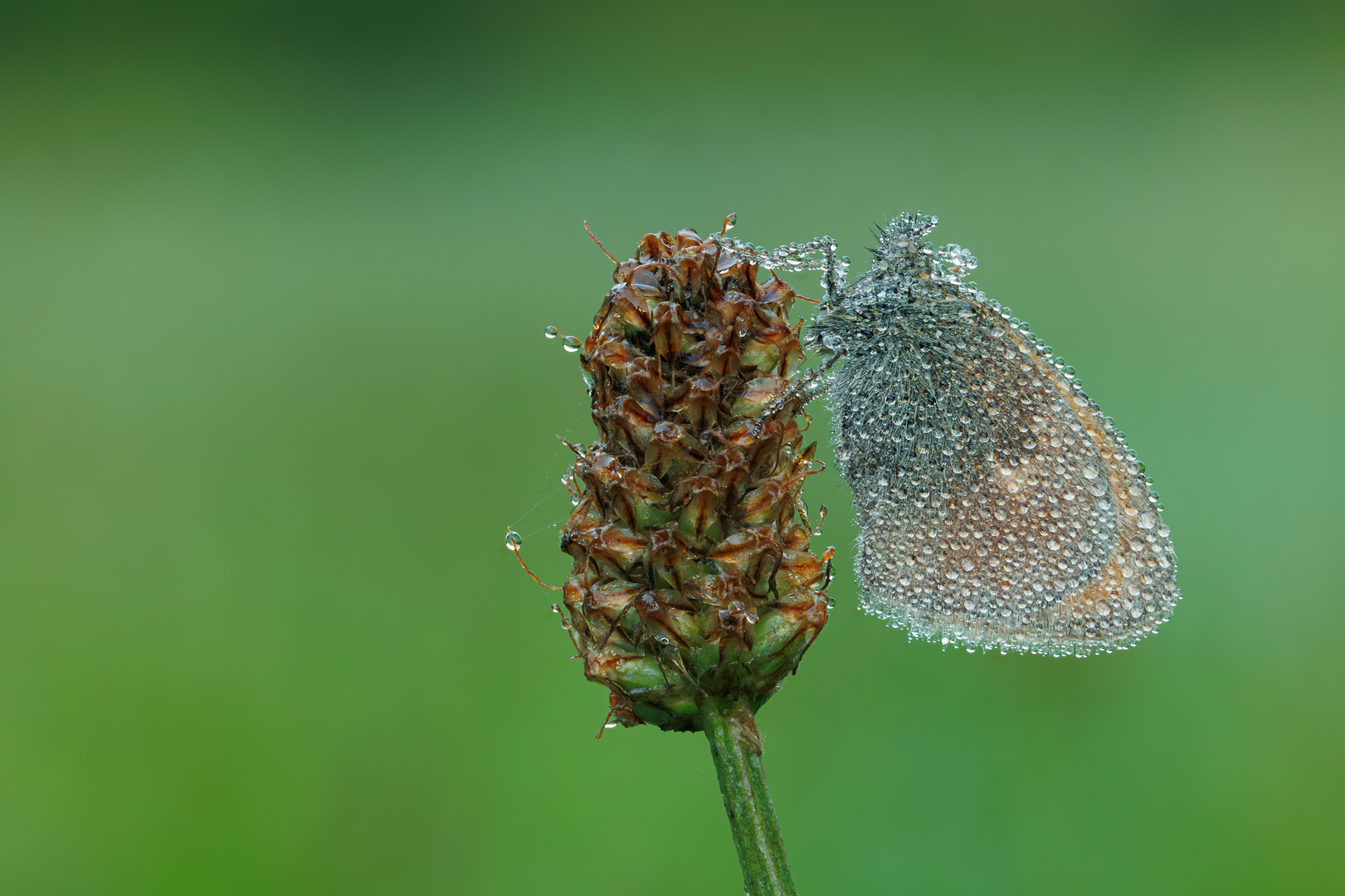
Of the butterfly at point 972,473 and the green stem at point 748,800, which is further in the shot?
the butterfly at point 972,473

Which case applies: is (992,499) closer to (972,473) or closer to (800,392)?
(972,473)

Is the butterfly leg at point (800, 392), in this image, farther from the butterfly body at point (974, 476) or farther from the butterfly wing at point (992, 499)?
the butterfly wing at point (992, 499)

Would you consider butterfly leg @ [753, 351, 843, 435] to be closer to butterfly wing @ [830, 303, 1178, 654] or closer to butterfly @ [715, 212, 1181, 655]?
butterfly @ [715, 212, 1181, 655]

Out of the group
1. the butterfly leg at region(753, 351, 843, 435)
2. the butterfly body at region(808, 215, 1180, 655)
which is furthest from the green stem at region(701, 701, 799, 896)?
the butterfly body at region(808, 215, 1180, 655)

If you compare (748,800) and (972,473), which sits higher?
(972,473)

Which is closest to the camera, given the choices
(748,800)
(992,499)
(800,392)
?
(748,800)

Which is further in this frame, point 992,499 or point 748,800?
point 992,499

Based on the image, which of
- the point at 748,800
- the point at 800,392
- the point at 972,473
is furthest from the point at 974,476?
A: the point at 748,800

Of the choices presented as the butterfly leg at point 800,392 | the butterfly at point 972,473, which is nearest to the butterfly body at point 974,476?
the butterfly at point 972,473
